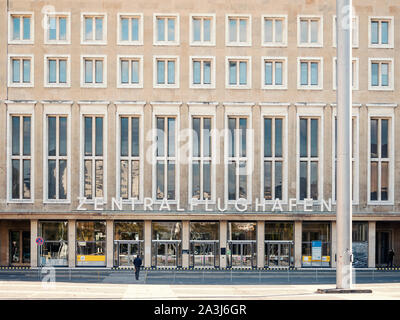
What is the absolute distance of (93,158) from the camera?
4450 centimetres

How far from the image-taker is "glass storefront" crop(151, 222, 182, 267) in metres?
44.6

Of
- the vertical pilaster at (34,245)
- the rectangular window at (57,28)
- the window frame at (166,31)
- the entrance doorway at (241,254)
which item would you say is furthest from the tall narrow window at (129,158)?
A: the entrance doorway at (241,254)

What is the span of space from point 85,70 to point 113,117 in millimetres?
4315

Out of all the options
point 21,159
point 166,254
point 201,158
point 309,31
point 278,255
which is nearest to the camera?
point 21,159

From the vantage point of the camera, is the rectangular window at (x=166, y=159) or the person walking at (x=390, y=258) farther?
the person walking at (x=390, y=258)

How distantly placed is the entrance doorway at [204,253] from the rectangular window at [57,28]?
18775 mm

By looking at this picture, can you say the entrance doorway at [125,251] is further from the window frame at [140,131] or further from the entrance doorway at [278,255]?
the entrance doorway at [278,255]

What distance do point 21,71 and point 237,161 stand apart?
1809 centimetres

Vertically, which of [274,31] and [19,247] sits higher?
[274,31]

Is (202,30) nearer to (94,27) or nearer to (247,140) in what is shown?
(94,27)

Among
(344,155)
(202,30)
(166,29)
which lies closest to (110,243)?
(166,29)

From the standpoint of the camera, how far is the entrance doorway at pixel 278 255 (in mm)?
45031

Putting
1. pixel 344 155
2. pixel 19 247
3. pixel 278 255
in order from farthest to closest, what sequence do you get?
pixel 19 247 → pixel 278 255 → pixel 344 155

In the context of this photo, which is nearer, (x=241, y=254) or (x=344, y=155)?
(x=344, y=155)
